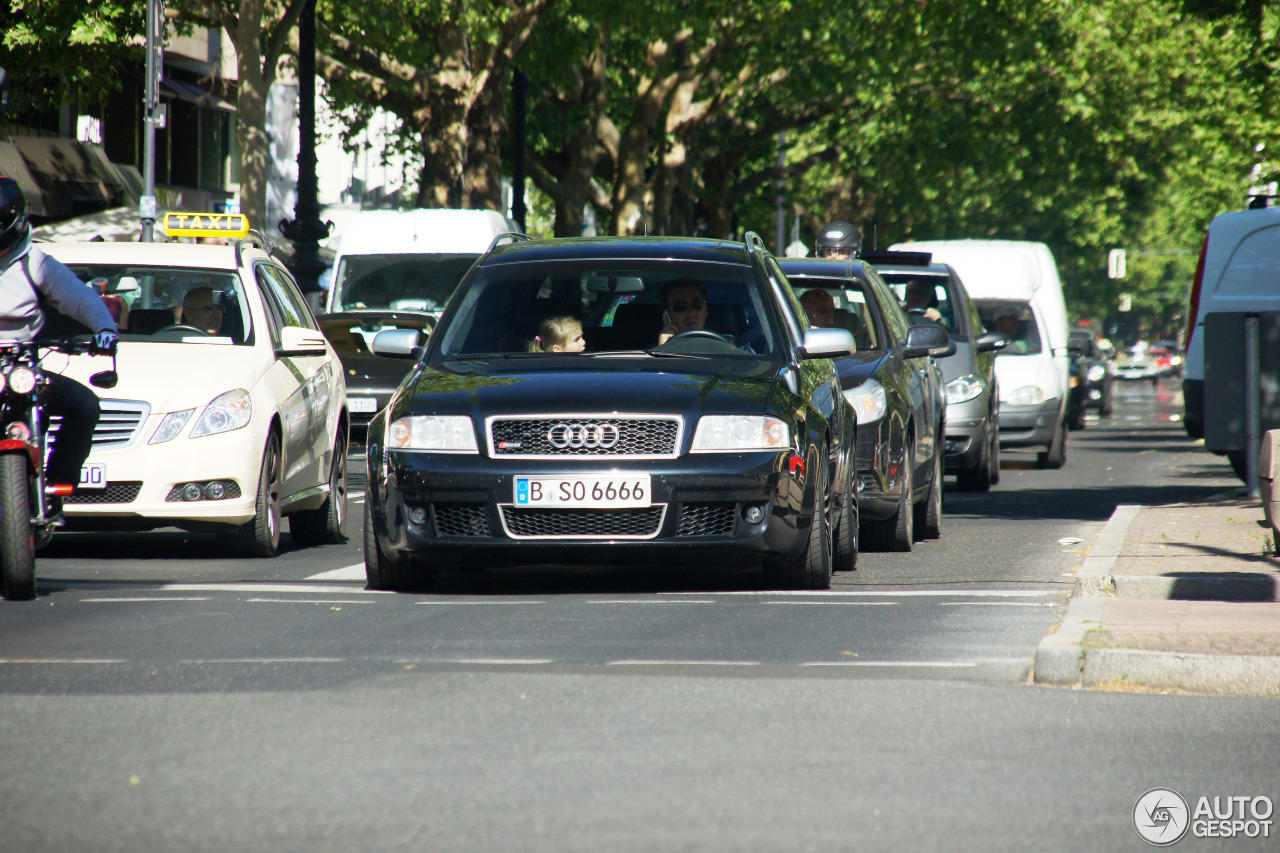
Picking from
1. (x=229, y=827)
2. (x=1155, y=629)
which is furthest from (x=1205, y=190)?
(x=229, y=827)

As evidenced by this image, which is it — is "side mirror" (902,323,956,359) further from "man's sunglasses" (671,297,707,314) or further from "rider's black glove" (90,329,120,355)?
"rider's black glove" (90,329,120,355)

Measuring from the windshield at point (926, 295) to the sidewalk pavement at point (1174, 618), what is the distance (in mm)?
6122

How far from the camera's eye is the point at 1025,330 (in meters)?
21.8

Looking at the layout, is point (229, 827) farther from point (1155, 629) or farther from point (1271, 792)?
point (1155, 629)

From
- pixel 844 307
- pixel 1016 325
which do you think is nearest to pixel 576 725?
pixel 844 307

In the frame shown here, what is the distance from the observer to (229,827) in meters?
4.68

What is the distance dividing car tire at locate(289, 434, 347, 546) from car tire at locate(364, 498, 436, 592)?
10.2 ft

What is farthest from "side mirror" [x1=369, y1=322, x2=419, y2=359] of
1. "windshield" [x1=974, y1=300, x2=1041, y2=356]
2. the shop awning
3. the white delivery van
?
the shop awning

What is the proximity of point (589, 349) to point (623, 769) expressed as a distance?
15.4 ft

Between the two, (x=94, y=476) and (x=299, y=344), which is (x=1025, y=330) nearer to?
(x=299, y=344)

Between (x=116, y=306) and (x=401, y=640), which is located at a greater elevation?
(x=116, y=306)

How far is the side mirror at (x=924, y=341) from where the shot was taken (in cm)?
1235

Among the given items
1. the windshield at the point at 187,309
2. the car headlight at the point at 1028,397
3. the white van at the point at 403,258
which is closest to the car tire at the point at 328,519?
the windshield at the point at 187,309

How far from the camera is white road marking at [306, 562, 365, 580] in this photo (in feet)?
32.7
